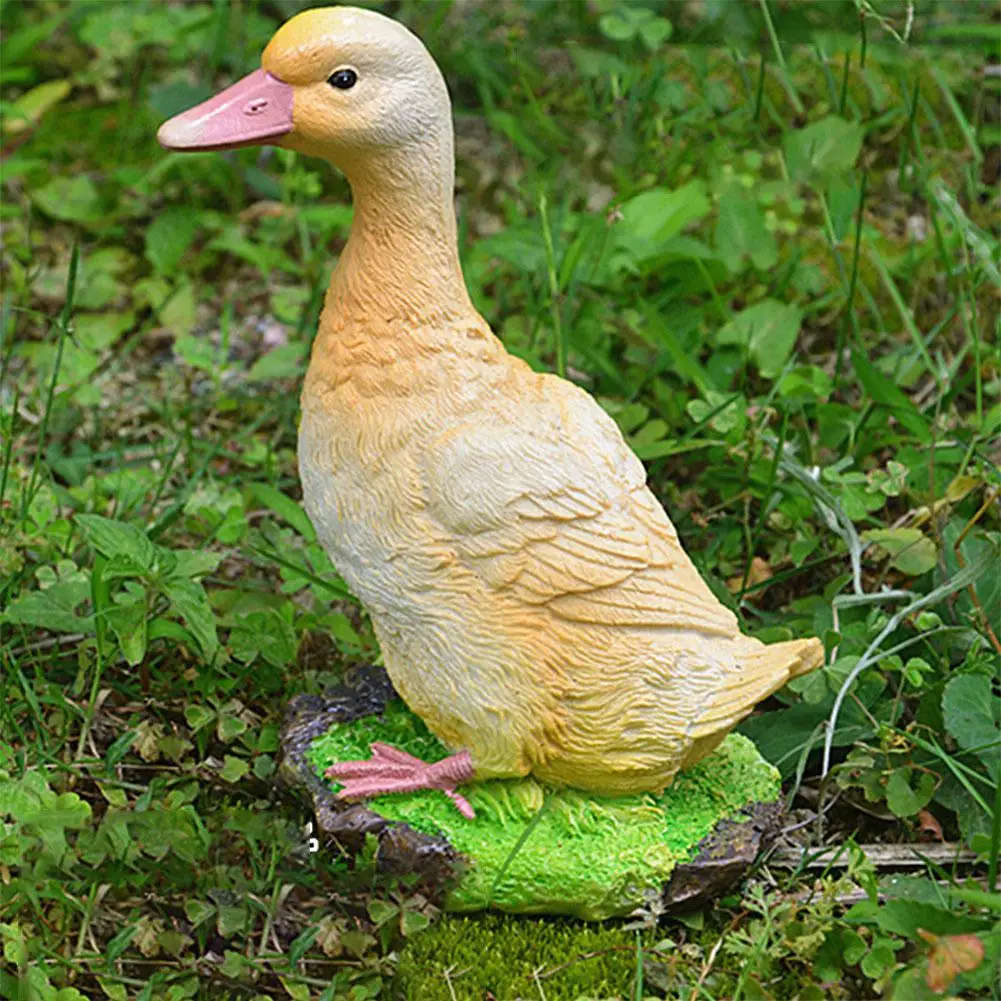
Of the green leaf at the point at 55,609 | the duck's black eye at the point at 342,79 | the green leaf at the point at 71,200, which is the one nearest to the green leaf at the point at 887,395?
the duck's black eye at the point at 342,79

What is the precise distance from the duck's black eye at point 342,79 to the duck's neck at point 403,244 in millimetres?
118

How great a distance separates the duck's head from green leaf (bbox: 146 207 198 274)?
193 centimetres

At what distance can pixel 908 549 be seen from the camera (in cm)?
316

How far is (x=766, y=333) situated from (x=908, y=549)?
86cm

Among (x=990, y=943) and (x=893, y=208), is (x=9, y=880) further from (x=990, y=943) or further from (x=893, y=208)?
(x=893, y=208)

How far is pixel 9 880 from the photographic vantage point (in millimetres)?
2637

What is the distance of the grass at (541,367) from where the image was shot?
2594 millimetres

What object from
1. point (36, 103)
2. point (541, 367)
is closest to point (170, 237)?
point (36, 103)

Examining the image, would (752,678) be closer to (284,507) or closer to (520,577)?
(520,577)

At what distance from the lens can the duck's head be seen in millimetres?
2494

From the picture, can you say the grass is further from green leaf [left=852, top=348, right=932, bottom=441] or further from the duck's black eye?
the duck's black eye

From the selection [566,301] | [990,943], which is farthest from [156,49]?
[990,943]

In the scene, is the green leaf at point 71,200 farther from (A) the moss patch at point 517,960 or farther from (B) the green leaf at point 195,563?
(A) the moss patch at point 517,960

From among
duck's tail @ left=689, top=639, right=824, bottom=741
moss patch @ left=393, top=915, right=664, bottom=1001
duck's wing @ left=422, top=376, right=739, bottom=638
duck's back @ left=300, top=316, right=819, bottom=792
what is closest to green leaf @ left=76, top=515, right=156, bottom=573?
duck's back @ left=300, top=316, right=819, bottom=792
